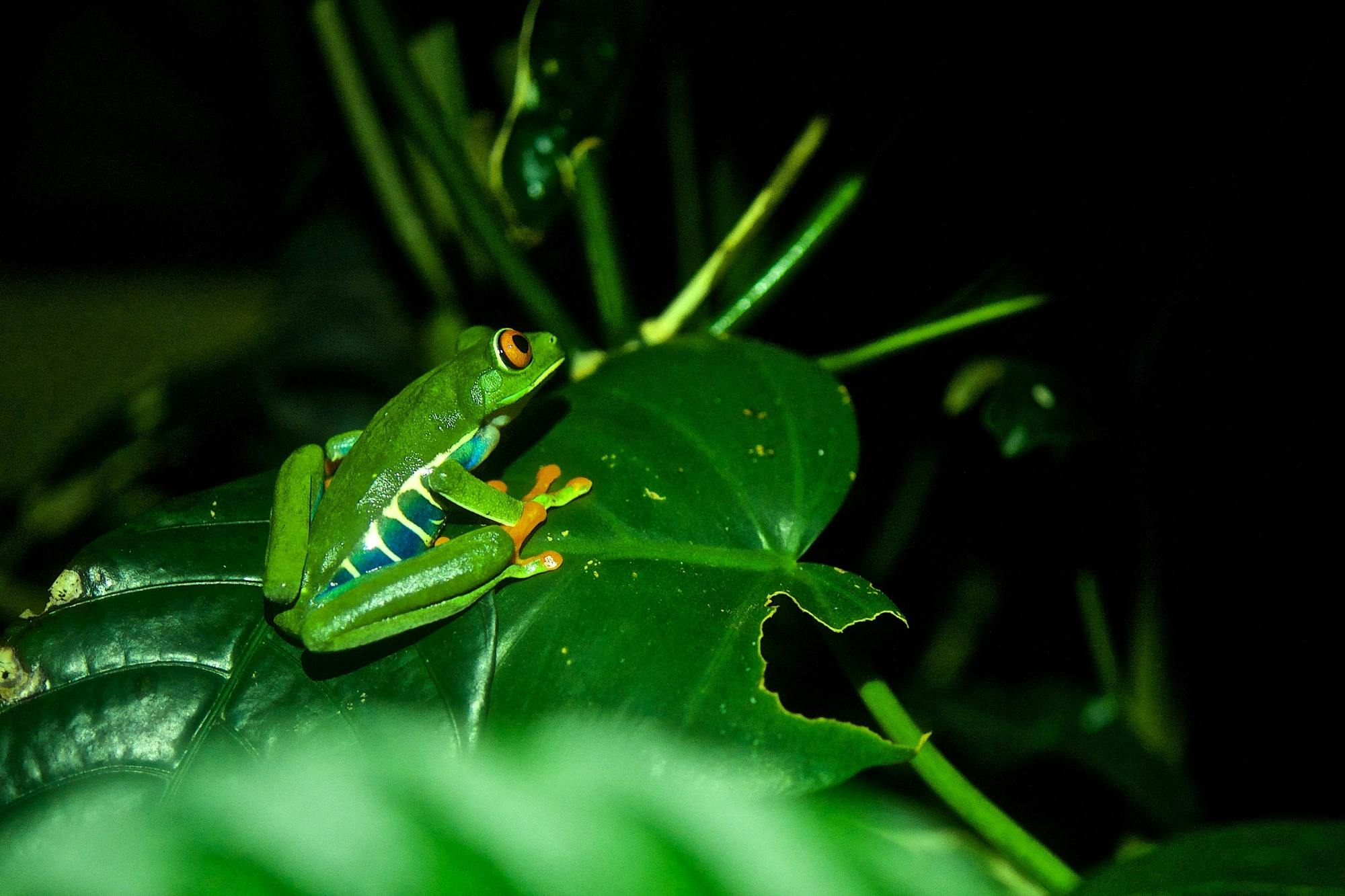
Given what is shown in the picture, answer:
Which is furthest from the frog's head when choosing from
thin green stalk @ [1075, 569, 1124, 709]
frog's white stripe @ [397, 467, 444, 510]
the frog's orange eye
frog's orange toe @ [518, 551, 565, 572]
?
thin green stalk @ [1075, 569, 1124, 709]

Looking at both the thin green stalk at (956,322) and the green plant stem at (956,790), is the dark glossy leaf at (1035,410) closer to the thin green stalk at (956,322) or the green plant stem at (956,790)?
the thin green stalk at (956,322)

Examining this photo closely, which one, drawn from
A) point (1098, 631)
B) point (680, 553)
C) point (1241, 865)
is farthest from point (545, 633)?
point (1098, 631)

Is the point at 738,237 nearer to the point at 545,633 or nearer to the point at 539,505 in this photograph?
the point at 539,505

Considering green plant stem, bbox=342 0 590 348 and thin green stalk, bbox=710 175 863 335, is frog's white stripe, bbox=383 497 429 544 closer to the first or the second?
green plant stem, bbox=342 0 590 348

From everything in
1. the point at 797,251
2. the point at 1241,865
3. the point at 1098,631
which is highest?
the point at 797,251

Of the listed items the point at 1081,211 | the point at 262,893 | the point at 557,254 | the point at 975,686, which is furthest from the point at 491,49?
the point at 262,893

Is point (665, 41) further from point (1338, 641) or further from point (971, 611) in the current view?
point (1338, 641)
